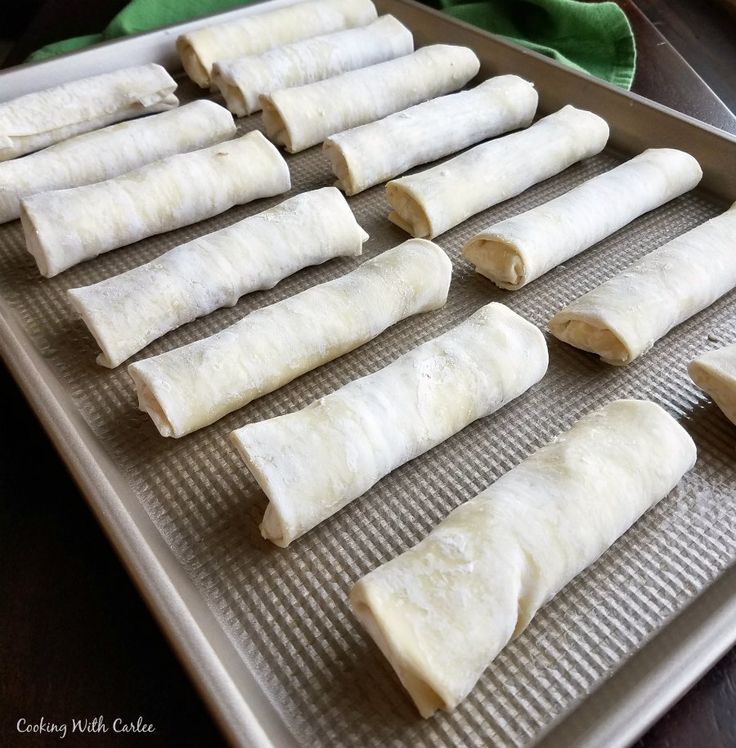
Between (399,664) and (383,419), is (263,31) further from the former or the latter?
(399,664)

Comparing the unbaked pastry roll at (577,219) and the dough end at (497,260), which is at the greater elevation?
the unbaked pastry roll at (577,219)

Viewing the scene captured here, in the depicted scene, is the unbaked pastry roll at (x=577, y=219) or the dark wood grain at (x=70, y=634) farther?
the unbaked pastry roll at (x=577, y=219)

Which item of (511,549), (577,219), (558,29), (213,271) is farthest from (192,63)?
(511,549)

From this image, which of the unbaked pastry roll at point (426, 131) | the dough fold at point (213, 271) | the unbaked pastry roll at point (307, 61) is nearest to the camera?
the dough fold at point (213, 271)

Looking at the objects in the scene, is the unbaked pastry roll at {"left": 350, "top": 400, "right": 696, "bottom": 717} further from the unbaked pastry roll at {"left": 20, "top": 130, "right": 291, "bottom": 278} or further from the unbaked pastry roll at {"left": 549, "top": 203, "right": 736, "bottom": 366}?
the unbaked pastry roll at {"left": 20, "top": 130, "right": 291, "bottom": 278}

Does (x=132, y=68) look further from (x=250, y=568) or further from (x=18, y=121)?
(x=250, y=568)

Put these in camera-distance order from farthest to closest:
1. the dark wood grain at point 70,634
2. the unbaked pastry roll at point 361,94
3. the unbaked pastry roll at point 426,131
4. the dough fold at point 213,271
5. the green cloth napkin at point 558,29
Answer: the green cloth napkin at point 558,29 < the unbaked pastry roll at point 361,94 < the unbaked pastry roll at point 426,131 < the dough fold at point 213,271 < the dark wood grain at point 70,634

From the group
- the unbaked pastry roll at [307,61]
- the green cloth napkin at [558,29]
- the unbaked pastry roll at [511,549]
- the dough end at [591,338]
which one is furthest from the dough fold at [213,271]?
the green cloth napkin at [558,29]

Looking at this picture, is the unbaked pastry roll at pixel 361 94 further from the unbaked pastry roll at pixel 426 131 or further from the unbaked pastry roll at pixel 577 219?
the unbaked pastry roll at pixel 577 219

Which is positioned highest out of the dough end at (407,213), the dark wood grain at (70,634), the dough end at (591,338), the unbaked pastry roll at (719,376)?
the unbaked pastry roll at (719,376)
